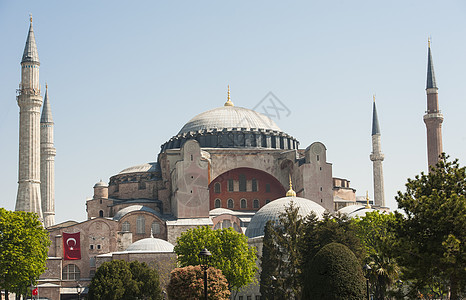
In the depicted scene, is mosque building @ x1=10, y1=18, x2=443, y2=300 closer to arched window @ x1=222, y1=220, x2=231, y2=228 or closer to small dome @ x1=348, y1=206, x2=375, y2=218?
arched window @ x1=222, y1=220, x2=231, y2=228

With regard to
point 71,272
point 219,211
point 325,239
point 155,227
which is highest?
point 219,211

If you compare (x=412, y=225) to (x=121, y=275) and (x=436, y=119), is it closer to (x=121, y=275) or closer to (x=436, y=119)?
(x=121, y=275)

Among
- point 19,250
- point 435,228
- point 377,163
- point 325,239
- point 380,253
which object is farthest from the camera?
point 377,163

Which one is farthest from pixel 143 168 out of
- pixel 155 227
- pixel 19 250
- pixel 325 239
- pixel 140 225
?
pixel 325 239

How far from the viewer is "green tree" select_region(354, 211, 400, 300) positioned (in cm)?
2489

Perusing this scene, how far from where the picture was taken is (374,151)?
239 feet

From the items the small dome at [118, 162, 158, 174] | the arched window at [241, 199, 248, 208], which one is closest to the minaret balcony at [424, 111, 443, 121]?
the arched window at [241, 199, 248, 208]

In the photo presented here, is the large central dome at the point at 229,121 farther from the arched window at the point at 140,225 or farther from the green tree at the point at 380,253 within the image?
the green tree at the point at 380,253

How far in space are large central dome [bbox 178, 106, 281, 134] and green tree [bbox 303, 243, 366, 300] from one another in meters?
37.5

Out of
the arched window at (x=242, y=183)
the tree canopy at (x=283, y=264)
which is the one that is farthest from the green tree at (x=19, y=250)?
the arched window at (x=242, y=183)

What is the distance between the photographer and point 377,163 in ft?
237

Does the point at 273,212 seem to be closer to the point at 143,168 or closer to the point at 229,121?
the point at 229,121

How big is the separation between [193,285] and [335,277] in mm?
11107

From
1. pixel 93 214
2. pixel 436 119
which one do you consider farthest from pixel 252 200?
pixel 436 119
